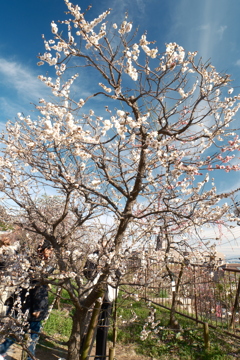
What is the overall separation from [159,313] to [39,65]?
6.49m

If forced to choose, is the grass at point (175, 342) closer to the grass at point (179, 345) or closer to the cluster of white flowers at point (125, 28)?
the grass at point (179, 345)

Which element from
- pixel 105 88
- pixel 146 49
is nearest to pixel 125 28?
pixel 146 49

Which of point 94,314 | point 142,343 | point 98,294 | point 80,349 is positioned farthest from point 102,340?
point 142,343

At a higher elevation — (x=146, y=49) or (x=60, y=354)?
(x=146, y=49)

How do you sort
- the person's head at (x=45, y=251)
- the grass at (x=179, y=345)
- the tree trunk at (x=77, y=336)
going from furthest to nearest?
1. the grass at (x=179, y=345)
2. the person's head at (x=45, y=251)
3. the tree trunk at (x=77, y=336)

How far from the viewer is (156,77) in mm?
3418

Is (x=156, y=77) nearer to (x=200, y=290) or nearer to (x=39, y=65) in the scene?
(x=39, y=65)

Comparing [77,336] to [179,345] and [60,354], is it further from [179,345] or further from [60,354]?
[179,345]

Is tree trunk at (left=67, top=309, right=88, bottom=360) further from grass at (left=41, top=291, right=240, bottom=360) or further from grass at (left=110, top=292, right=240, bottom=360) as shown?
grass at (left=110, top=292, right=240, bottom=360)

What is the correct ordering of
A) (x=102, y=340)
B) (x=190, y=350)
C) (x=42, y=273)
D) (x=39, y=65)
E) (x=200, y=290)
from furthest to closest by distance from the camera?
1. (x=200, y=290)
2. (x=190, y=350)
3. (x=102, y=340)
4. (x=39, y=65)
5. (x=42, y=273)

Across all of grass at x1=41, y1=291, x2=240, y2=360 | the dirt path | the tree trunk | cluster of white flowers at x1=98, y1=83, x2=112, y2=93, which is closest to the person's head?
grass at x1=41, y1=291, x2=240, y2=360

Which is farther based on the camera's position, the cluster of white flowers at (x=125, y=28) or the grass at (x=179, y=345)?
the grass at (x=179, y=345)

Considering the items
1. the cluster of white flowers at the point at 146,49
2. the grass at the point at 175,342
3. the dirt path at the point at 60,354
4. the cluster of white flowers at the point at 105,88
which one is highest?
the cluster of white flowers at the point at 146,49

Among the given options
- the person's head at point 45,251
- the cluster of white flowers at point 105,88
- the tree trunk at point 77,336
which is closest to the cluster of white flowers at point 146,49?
the cluster of white flowers at point 105,88
